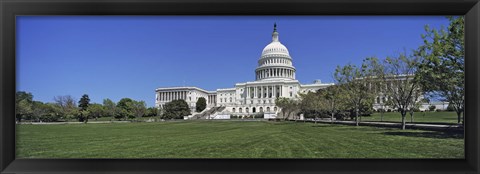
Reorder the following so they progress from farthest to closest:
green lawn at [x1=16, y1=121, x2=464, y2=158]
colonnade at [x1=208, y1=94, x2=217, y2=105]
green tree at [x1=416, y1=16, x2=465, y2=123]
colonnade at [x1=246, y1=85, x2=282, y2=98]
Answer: colonnade at [x1=208, y1=94, x2=217, y2=105] → colonnade at [x1=246, y1=85, x2=282, y2=98] → green tree at [x1=416, y1=16, x2=465, y2=123] → green lawn at [x1=16, y1=121, x2=464, y2=158]

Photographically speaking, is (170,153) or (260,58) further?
(260,58)

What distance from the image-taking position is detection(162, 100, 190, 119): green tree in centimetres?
3569

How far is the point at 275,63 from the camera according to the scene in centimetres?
5534

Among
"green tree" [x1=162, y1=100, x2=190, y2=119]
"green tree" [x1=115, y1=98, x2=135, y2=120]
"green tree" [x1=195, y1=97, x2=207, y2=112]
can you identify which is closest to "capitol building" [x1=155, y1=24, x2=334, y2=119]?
"green tree" [x1=195, y1=97, x2=207, y2=112]

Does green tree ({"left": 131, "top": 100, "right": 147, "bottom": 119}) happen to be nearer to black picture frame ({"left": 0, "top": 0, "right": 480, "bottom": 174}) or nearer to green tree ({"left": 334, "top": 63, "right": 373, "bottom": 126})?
green tree ({"left": 334, "top": 63, "right": 373, "bottom": 126})

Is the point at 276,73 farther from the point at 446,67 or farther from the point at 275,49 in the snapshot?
the point at 446,67

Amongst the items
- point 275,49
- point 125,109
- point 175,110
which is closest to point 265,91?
point 275,49

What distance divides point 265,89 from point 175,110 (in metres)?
22.1

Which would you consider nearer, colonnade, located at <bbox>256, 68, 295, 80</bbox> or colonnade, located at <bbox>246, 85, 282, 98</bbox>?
colonnade, located at <bbox>246, 85, 282, 98</bbox>

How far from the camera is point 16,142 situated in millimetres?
3736
